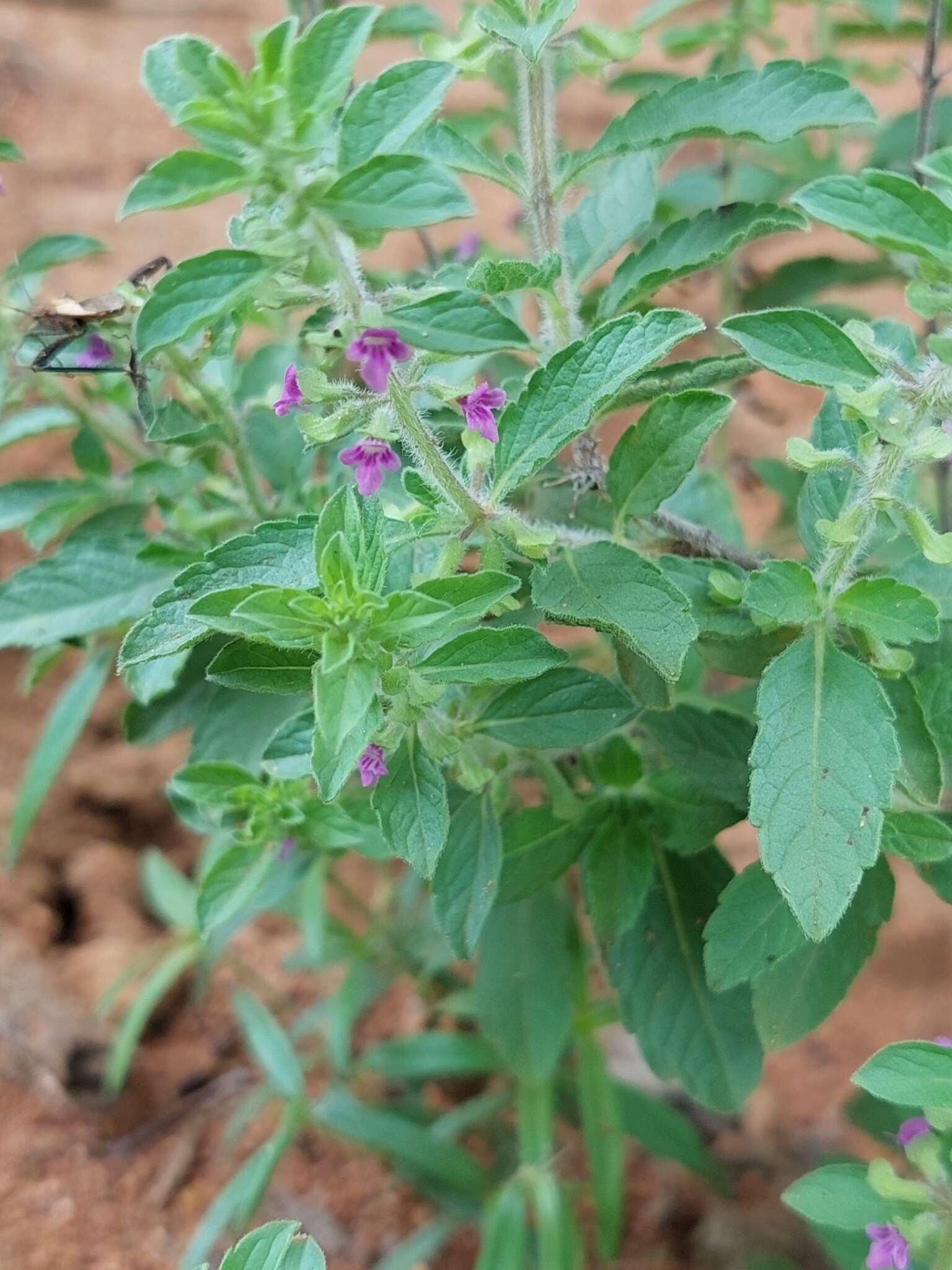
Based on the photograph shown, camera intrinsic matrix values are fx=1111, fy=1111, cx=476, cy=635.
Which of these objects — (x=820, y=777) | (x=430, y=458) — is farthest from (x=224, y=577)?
(x=820, y=777)

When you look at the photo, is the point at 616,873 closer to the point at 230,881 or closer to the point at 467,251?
the point at 230,881

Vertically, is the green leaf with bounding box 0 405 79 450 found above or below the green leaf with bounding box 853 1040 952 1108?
above

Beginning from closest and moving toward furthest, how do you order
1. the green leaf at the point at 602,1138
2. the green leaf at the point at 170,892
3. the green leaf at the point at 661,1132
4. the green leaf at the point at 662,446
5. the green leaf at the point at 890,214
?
1. the green leaf at the point at 890,214
2. the green leaf at the point at 662,446
3. the green leaf at the point at 602,1138
4. the green leaf at the point at 661,1132
5. the green leaf at the point at 170,892

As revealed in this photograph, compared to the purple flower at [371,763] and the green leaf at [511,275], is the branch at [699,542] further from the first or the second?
the purple flower at [371,763]

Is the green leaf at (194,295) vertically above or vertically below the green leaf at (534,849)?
above

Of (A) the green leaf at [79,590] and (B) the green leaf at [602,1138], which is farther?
(B) the green leaf at [602,1138]

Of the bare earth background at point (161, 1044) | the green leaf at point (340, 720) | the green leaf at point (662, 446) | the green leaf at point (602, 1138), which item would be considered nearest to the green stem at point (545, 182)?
the green leaf at point (662, 446)

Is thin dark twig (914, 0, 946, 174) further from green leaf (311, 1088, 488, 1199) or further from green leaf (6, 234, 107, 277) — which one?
green leaf (311, 1088, 488, 1199)

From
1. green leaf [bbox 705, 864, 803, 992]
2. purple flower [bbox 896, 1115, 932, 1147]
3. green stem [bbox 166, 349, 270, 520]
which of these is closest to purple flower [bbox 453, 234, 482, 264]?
green stem [bbox 166, 349, 270, 520]
